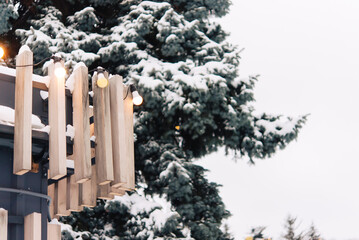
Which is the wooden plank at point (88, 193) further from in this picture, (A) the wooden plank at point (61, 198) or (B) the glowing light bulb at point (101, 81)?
(B) the glowing light bulb at point (101, 81)

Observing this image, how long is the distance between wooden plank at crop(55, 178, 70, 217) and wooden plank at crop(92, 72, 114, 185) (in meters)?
0.80

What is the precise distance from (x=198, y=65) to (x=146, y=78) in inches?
65.7

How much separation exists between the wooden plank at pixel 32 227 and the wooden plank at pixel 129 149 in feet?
3.18

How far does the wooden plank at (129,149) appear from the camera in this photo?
5.85 meters

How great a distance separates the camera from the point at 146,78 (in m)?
10.7

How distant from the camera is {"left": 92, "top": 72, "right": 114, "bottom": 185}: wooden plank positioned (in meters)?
5.57

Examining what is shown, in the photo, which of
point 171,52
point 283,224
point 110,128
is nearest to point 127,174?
point 110,128

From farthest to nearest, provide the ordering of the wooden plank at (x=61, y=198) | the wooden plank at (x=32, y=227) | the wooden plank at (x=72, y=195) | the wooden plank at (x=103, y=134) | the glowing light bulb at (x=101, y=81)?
the wooden plank at (x=61, y=198)
the wooden plank at (x=72, y=195)
the glowing light bulb at (x=101, y=81)
the wooden plank at (x=103, y=134)
the wooden plank at (x=32, y=227)

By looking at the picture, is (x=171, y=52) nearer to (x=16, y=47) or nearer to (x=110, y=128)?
(x=16, y=47)

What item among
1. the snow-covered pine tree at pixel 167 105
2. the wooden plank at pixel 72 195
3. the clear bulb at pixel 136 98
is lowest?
the wooden plank at pixel 72 195

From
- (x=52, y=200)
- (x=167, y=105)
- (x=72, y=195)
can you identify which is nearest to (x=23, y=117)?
(x=72, y=195)

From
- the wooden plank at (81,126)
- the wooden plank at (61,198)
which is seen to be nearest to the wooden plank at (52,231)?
the wooden plank at (81,126)

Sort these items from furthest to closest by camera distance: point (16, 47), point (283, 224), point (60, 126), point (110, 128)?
point (283, 224)
point (16, 47)
point (110, 128)
point (60, 126)

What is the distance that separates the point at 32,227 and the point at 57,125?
0.96 m
